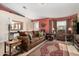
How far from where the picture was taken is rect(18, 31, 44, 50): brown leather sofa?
2.49 meters

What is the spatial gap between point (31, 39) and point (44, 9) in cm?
80

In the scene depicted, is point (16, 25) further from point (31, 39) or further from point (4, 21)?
point (31, 39)

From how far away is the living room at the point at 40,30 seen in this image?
7.74ft

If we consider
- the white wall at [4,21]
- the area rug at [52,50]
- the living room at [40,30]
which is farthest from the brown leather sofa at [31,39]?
the white wall at [4,21]

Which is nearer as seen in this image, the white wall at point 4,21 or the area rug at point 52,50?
the white wall at point 4,21

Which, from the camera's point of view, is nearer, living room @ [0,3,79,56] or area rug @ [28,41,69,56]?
living room @ [0,3,79,56]

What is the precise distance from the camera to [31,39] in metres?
2.55

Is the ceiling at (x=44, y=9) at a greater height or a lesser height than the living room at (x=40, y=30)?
greater

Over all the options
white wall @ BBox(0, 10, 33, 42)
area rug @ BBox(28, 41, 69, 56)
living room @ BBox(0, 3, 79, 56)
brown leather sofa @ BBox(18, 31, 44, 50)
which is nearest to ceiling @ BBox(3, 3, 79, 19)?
living room @ BBox(0, 3, 79, 56)

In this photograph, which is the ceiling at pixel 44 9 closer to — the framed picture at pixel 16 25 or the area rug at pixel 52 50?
the framed picture at pixel 16 25

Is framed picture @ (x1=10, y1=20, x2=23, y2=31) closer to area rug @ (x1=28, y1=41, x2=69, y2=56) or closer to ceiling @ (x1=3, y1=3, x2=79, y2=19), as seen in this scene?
ceiling @ (x1=3, y1=3, x2=79, y2=19)

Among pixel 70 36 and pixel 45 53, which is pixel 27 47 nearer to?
pixel 45 53

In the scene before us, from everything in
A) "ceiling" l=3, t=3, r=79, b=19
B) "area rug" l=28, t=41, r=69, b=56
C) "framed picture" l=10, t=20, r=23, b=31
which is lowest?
"area rug" l=28, t=41, r=69, b=56

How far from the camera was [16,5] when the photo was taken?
242 cm
